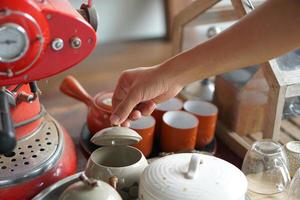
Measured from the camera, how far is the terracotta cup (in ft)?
2.72

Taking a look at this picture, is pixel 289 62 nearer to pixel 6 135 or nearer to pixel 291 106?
pixel 291 106

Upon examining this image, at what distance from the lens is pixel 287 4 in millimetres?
528

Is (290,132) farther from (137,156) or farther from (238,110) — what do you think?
(137,156)

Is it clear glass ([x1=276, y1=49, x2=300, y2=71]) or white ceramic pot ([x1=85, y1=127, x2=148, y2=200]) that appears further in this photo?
clear glass ([x1=276, y1=49, x2=300, y2=71])

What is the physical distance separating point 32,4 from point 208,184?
0.27 metres

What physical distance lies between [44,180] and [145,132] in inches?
7.4

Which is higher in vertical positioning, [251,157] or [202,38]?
[202,38]

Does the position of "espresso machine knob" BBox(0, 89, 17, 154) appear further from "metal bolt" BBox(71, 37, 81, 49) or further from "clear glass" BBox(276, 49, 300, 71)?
"clear glass" BBox(276, 49, 300, 71)

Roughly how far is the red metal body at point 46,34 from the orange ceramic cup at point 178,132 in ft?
0.89

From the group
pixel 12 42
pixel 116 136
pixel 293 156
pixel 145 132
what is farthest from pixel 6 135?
pixel 293 156

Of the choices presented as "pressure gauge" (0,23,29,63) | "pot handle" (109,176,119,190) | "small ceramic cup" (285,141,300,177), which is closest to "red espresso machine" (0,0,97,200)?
"pressure gauge" (0,23,29,63)

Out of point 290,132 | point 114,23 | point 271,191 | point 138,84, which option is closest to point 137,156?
point 138,84

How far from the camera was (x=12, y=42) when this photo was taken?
1.57ft

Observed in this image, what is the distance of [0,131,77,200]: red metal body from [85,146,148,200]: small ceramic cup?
0.19ft
